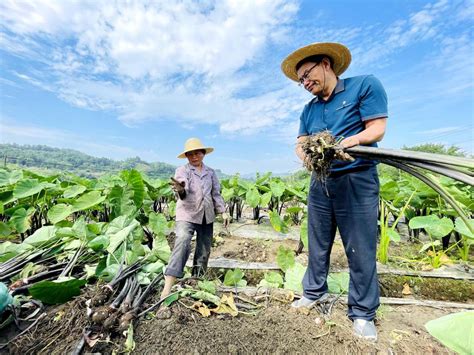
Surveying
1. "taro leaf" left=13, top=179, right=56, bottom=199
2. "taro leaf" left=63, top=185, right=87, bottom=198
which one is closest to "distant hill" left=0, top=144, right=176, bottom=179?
"taro leaf" left=63, top=185, right=87, bottom=198

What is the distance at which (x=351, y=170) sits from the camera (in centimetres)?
164

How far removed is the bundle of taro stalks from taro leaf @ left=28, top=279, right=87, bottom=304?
5.77 ft

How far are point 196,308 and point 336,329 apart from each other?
97cm

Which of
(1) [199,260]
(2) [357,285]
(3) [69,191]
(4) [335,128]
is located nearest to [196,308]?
(1) [199,260]

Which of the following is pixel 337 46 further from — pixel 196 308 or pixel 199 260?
pixel 199 260

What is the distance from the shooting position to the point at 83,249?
239 centimetres

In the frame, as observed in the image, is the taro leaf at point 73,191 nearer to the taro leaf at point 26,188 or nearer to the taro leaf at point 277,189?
the taro leaf at point 26,188

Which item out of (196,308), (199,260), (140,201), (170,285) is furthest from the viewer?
(140,201)

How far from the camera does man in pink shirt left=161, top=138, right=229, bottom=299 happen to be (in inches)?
91.9

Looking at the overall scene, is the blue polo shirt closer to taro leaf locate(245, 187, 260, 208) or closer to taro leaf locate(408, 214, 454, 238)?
taro leaf locate(408, 214, 454, 238)

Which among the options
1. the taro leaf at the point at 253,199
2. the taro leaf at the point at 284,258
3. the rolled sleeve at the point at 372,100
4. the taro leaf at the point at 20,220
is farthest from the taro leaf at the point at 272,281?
the taro leaf at the point at 20,220

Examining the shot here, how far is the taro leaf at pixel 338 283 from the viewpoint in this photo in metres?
2.22

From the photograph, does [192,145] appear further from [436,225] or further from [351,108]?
[436,225]

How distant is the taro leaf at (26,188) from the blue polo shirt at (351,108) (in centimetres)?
345
